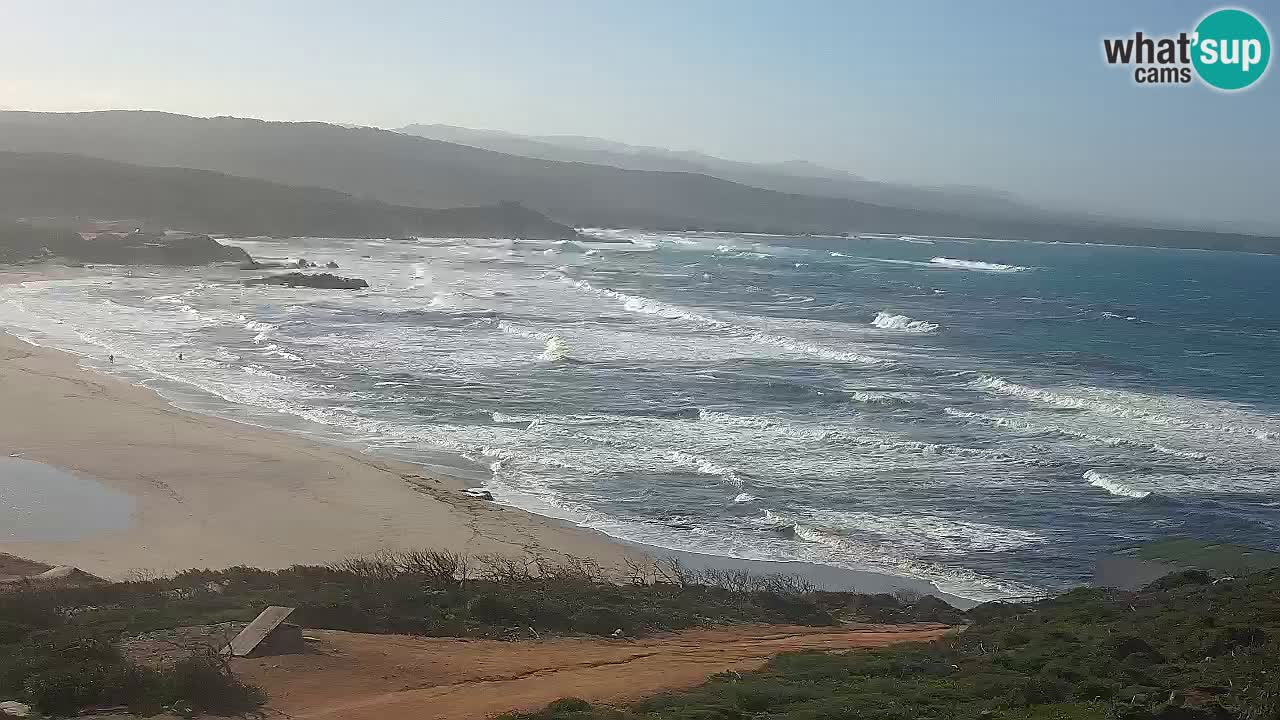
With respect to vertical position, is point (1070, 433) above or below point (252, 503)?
below

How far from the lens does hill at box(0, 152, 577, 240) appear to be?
8619 cm

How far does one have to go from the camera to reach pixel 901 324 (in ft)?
160

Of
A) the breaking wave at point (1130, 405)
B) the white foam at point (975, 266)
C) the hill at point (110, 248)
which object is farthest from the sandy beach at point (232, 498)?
the white foam at point (975, 266)

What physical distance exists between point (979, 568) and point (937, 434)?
8.62m

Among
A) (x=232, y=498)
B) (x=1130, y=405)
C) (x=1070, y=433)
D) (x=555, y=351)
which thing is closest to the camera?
(x=232, y=498)

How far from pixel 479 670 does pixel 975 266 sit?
9436cm

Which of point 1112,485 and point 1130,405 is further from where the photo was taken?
point 1130,405

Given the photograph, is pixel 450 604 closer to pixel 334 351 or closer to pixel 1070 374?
pixel 334 351

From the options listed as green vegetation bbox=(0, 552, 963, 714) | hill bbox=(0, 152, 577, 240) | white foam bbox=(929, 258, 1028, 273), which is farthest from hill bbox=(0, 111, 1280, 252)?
green vegetation bbox=(0, 552, 963, 714)

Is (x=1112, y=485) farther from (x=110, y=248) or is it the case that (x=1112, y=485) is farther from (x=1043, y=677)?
(x=110, y=248)

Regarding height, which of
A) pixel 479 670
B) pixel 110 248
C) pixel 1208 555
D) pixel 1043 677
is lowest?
pixel 1208 555

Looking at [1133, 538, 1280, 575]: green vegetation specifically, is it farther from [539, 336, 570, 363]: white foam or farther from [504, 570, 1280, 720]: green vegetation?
[539, 336, 570, 363]: white foam

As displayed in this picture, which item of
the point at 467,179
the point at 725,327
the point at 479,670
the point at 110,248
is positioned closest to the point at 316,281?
the point at 110,248

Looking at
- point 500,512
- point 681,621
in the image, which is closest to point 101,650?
point 681,621
